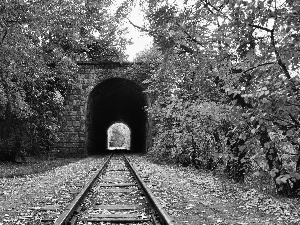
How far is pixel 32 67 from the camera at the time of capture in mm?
12359

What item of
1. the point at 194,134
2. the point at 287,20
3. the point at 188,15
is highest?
the point at 188,15

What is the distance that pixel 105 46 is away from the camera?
113 feet

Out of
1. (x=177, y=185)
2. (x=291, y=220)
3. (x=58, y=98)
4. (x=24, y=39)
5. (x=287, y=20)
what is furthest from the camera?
(x=58, y=98)

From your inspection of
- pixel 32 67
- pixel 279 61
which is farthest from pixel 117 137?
pixel 279 61

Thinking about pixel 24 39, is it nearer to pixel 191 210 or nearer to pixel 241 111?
pixel 191 210

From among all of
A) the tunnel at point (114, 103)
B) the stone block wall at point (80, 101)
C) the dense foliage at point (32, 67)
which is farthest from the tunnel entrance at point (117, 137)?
the stone block wall at point (80, 101)

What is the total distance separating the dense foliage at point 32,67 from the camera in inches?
416

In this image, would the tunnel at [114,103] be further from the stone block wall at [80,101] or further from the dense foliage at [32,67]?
the dense foliage at [32,67]

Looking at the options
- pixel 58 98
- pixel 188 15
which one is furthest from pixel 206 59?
pixel 58 98

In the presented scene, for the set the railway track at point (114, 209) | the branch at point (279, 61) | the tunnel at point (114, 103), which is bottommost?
the railway track at point (114, 209)

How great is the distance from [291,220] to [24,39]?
355 inches

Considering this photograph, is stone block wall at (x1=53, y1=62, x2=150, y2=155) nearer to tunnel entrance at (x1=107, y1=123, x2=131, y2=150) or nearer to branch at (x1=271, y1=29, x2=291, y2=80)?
branch at (x1=271, y1=29, x2=291, y2=80)

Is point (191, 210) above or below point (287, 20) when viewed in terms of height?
below

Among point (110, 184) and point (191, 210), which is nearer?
point (191, 210)
